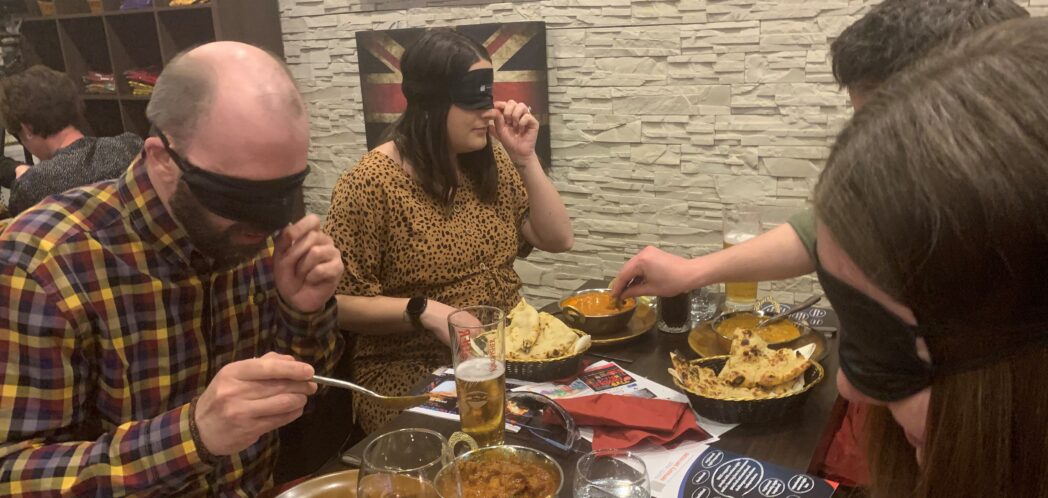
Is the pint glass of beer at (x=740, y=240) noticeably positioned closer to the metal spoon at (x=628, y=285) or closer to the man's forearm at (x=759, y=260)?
the man's forearm at (x=759, y=260)

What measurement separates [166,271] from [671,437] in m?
0.98

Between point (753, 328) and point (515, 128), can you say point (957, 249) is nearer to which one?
point (753, 328)

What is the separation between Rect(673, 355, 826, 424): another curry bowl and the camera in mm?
1366

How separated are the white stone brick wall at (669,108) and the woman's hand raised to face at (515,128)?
83 cm

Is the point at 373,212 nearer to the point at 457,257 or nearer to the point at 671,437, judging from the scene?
the point at 457,257

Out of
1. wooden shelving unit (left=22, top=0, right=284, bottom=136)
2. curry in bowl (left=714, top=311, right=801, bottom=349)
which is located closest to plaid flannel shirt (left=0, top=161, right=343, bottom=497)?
curry in bowl (left=714, top=311, right=801, bottom=349)

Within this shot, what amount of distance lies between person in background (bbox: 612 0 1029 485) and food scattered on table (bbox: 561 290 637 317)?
5 cm

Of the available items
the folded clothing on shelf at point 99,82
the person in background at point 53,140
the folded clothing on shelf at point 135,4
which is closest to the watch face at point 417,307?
the person in background at point 53,140

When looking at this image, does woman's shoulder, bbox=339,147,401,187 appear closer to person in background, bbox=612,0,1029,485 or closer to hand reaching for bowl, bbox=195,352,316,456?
person in background, bbox=612,0,1029,485

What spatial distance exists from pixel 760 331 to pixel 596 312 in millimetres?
416

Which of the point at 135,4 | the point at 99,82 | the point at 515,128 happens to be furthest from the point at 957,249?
the point at 99,82

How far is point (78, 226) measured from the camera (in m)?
1.29

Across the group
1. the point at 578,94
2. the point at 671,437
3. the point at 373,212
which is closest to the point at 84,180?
the point at 373,212

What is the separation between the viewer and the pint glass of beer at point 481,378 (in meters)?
1.33
